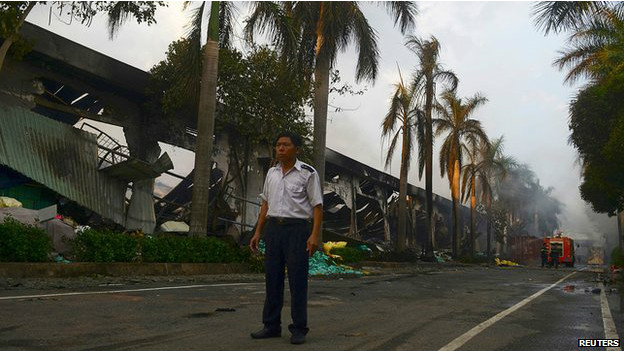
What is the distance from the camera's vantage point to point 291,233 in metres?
4.95

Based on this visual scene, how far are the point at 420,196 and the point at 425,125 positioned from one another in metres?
17.8

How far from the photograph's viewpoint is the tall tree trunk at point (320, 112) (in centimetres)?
2069

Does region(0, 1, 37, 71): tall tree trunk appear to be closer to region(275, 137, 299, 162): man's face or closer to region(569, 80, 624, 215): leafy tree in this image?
region(275, 137, 299, 162): man's face

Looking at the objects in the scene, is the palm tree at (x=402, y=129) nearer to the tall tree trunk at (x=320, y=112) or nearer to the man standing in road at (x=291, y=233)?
the tall tree trunk at (x=320, y=112)

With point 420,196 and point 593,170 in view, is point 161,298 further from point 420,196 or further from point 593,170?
point 420,196

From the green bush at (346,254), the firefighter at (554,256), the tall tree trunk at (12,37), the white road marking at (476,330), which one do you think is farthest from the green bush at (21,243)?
the firefighter at (554,256)

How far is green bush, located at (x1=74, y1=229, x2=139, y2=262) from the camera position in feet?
40.1

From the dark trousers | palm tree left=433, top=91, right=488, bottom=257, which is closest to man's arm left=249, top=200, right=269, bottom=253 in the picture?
the dark trousers

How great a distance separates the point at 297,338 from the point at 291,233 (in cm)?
84

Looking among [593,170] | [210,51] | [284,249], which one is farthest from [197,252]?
[593,170]

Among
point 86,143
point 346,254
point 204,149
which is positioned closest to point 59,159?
point 86,143

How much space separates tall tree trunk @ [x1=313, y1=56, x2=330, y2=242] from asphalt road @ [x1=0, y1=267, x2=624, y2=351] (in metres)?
11.4

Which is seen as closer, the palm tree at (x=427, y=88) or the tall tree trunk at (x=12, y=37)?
the tall tree trunk at (x=12, y=37)

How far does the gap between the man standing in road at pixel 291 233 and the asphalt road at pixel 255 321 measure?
0.25m
